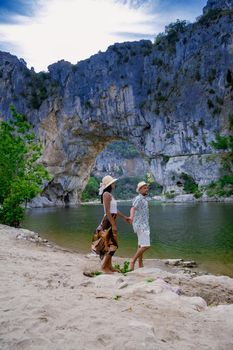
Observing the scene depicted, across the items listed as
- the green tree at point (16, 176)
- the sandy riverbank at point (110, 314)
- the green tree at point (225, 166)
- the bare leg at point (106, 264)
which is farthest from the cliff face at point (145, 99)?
the sandy riverbank at point (110, 314)

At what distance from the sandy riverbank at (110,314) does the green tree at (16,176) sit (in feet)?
29.5

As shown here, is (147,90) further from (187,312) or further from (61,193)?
(187,312)

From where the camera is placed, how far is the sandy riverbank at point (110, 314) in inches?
97.3

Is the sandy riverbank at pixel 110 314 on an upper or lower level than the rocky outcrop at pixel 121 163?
lower

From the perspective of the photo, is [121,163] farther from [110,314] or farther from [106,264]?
[110,314]

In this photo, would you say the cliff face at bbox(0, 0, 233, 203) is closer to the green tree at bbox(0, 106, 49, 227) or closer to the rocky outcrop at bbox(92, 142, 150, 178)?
the green tree at bbox(0, 106, 49, 227)

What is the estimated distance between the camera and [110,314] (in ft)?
9.86

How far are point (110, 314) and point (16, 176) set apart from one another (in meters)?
12.1

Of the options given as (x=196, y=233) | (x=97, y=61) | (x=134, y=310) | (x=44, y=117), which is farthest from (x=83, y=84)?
(x=134, y=310)

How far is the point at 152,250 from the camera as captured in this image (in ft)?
34.7

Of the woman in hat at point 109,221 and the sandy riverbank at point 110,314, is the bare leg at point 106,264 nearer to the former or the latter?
the woman in hat at point 109,221

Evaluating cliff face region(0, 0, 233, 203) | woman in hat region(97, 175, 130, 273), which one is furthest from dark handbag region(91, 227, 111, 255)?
cliff face region(0, 0, 233, 203)

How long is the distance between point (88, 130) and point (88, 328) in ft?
162

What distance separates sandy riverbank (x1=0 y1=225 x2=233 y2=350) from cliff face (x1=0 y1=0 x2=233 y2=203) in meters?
40.5
